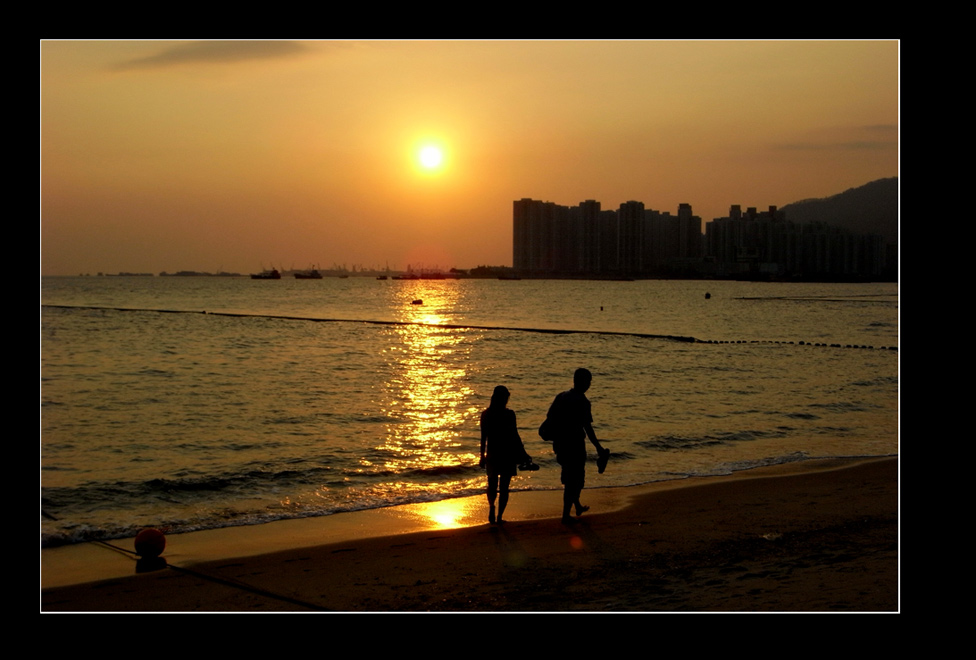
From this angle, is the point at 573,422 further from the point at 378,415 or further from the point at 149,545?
the point at 378,415

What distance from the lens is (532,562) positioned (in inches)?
306

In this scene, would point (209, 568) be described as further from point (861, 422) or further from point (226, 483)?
point (861, 422)

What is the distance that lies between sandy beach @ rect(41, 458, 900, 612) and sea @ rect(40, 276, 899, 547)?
1.40m

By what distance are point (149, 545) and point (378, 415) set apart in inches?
474

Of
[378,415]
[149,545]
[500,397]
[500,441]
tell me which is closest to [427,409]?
[378,415]

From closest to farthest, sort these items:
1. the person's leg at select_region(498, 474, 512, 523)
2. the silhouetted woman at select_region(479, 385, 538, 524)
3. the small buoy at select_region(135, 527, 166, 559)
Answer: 1. the small buoy at select_region(135, 527, 166, 559)
2. the silhouetted woman at select_region(479, 385, 538, 524)
3. the person's leg at select_region(498, 474, 512, 523)

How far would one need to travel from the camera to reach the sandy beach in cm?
666

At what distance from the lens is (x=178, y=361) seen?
1423 inches

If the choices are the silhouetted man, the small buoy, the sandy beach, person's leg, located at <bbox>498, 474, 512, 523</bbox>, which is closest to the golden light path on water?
person's leg, located at <bbox>498, 474, 512, 523</bbox>

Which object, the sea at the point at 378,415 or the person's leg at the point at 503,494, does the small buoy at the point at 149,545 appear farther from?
the person's leg at the point at 503,494

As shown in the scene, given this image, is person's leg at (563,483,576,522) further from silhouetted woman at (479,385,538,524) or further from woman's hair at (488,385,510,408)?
woman's hair at (488,385,510,408)
